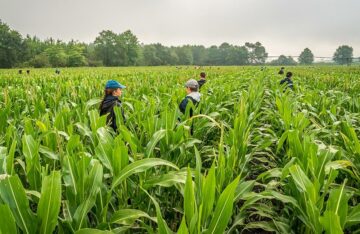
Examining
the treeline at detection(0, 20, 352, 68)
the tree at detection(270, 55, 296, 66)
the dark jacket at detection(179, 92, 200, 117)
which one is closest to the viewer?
the dark jacket at detection(179, 92, 200, 117)

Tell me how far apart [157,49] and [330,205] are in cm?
9660

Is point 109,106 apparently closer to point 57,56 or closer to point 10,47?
point 57,56

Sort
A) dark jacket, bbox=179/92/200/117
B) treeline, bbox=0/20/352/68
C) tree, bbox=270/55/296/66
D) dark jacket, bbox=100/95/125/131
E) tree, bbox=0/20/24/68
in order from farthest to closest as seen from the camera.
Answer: tree, bbox=270/55/296/66
treeline, bbox=0/20/352/68
tree, bbox=0/20/24/68
dark jacket, bbox=179/92/200/117
dark jacket, bbox=100/95/125/131

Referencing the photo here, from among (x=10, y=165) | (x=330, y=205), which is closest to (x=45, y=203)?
(x=10, y=165)

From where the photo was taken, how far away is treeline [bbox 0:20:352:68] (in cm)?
5844

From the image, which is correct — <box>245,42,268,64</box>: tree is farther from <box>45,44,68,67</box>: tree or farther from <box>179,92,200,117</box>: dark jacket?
<box>179,92,200,117</box>: dark jacket

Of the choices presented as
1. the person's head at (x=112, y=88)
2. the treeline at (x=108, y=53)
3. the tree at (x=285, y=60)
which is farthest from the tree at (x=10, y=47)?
the tree at (x=285, y=60)

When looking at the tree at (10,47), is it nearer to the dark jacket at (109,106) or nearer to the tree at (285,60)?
the dark jacket at (109,106)

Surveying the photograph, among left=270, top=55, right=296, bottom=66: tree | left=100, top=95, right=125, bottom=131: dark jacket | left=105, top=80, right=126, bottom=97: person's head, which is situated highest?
left=270, top=55, right=296, bottom=66: tree

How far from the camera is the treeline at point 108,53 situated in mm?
58438

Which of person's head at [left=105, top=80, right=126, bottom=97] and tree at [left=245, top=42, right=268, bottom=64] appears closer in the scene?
person's head at [left=105, top=80, right=126, bottom=97]

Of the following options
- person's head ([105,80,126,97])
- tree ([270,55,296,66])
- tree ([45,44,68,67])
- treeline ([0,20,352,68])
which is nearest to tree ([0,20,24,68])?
treeline ([0,20,352,68])

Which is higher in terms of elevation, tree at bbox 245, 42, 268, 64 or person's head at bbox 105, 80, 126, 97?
tree at bbox 245, 42, 268, 64

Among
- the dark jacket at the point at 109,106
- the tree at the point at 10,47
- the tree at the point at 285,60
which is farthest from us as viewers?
the tree at the point at 285,60
